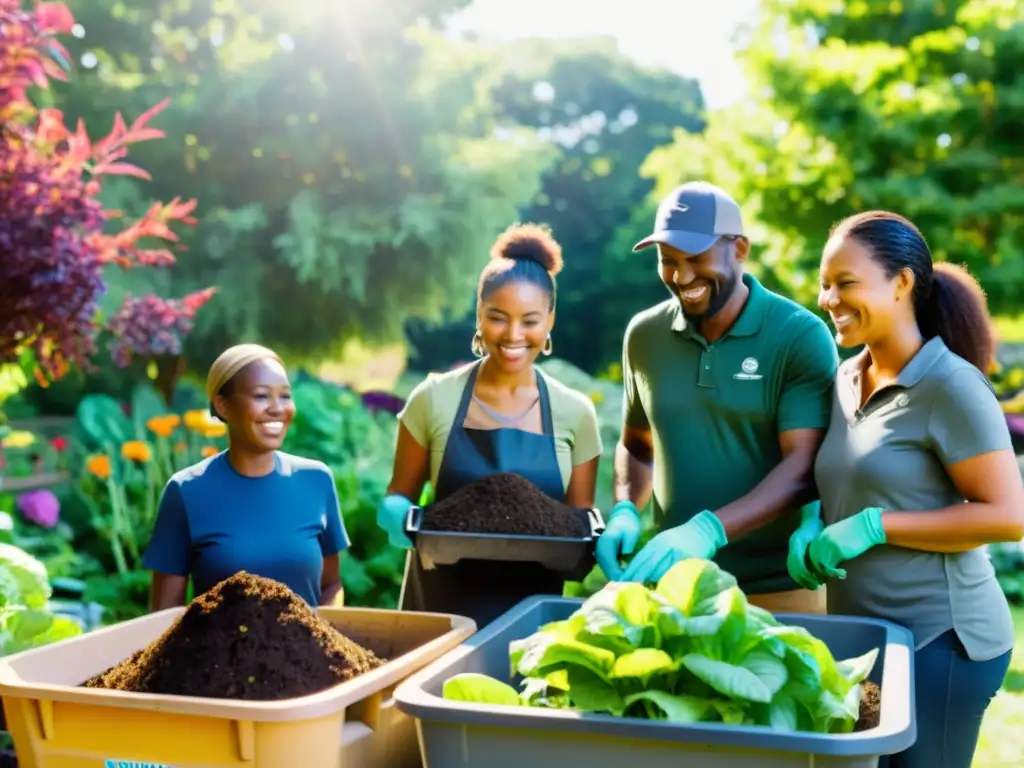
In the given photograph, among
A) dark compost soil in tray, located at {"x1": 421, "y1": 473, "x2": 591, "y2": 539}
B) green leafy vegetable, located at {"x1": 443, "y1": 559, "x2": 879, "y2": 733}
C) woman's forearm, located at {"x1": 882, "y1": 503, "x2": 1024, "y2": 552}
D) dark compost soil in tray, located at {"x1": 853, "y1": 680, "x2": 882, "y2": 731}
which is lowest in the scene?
dark compost soil in tray, located at {"x1": 853, "y1": 680, "x2": 882, "y2": 731}

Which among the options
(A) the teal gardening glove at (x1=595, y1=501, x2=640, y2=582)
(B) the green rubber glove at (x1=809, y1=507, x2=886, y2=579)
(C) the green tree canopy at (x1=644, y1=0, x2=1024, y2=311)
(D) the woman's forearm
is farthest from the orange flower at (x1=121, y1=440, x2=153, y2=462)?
(C) the green tree canopy at (x1=644, y1=0, x2=1024, y2=311)

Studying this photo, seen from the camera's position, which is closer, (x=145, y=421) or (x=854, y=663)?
(x=854, y=663)

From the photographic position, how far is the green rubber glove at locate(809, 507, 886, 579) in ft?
6.59

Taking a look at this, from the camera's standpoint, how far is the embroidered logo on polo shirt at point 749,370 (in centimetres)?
252

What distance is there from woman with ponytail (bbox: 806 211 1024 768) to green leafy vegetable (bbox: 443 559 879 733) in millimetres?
525

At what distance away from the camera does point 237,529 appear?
2.32 m

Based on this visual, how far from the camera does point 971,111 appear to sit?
9570 mm

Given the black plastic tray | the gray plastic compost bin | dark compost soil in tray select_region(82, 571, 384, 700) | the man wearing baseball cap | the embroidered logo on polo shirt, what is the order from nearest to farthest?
the gray plastic compost bin, dark compost soil in tray select_region(82, 571, 384, 700), the black plastic tray, the man wearing baseball cap, the embroidered logo on polo shirt

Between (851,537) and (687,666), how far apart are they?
26.6 inches

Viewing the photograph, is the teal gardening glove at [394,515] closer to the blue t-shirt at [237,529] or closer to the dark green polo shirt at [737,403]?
the blue t-shirt at [237,529]

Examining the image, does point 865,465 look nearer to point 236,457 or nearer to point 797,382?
point 797,382

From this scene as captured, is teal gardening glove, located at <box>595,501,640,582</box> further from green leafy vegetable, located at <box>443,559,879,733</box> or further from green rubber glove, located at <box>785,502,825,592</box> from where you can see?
green leafy vegetable, located at <box>443,559,879,733</box>

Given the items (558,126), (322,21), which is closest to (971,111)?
(322,21)

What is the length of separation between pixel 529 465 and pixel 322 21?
27.4 ft
